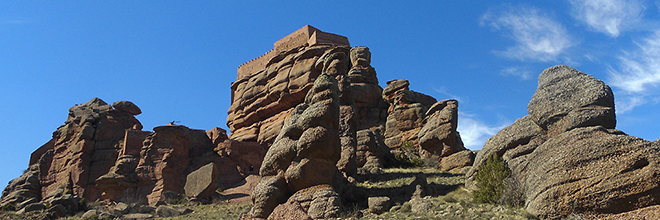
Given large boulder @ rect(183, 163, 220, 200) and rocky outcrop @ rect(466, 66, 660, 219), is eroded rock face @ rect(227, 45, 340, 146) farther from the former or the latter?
rocky outcrop @ rect(466, 66, 660, 219)

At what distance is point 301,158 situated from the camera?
17250mm

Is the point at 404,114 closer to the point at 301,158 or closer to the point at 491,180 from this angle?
the point at 301,158

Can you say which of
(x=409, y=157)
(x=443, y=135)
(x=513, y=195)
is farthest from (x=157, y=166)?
(x=513, y=195)

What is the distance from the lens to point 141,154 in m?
33.0

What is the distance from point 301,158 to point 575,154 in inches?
327

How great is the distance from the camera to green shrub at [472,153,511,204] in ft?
49.8

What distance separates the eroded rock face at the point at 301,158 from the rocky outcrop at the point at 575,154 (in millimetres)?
5180

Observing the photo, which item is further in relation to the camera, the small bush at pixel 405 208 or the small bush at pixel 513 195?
the small bush at pixel 405 208

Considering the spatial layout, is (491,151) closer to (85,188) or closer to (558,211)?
(558,211)

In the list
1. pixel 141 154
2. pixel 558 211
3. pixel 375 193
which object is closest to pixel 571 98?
pixel 558 211

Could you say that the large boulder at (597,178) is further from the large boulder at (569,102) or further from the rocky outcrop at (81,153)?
the rocky outcrop at (81,153)

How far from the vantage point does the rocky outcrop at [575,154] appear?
11.4m

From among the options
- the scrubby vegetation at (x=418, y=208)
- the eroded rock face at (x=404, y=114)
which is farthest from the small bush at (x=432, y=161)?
the eroded rock face at (x=404, y=114)

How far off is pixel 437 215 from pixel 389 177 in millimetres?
7955
